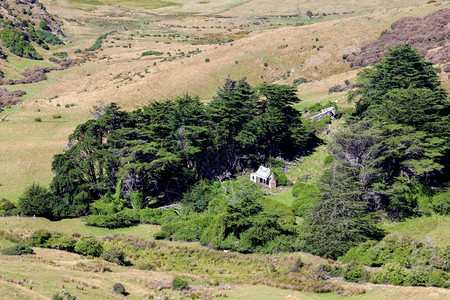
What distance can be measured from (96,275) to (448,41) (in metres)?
78.9

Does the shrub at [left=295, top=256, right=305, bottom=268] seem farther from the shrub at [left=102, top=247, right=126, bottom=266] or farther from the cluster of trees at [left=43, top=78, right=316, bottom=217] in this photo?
the cluster of trees at [left=43, top=78, right=316, bottom=217]

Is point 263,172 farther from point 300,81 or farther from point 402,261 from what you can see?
point 300,81

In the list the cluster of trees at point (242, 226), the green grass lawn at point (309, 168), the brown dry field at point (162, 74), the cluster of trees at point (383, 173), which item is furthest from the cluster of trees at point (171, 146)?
the cluster of trees at point (383, 173)

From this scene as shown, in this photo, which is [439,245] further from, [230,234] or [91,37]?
[91,37]

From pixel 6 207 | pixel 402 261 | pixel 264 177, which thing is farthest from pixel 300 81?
pixel 6 207

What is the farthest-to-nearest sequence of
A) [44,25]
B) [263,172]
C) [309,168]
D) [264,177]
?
1. [44,25]
2. [309,168]
3. [263,172]
4. [264,177]

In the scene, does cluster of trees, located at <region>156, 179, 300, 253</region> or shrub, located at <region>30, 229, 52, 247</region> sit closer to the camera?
shrub, located at <region>30, 229, 52, 247</region>

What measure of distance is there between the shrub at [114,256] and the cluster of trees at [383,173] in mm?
17011

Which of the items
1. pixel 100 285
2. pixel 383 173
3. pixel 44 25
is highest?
pixel 44 25

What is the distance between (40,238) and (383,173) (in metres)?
35.5

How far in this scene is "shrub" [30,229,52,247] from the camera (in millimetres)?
38875

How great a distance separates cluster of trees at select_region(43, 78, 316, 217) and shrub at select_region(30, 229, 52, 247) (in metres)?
7.50

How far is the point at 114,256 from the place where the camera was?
36.3m

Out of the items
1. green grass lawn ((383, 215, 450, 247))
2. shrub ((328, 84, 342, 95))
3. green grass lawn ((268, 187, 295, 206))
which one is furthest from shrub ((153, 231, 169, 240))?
shrub ((328, 84, 342, 95))
